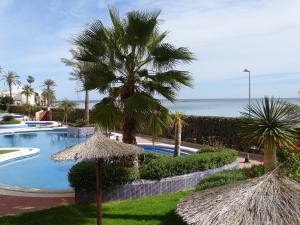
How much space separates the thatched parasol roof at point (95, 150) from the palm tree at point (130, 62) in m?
1.98

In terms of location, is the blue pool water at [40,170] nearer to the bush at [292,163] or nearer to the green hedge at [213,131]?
the green hedge at [213,131]

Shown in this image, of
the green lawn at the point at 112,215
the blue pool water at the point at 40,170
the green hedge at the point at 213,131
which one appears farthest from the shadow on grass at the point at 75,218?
the green hedge at the point at 213,131

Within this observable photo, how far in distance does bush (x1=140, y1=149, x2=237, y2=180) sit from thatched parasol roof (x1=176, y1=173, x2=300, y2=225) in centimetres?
556

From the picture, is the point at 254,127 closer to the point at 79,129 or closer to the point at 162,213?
the point at 162,213

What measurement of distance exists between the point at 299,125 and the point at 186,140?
57.4 ft

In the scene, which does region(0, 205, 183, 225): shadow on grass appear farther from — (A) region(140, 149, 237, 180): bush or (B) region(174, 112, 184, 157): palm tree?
(B) region(174, 112, 184, 157): palm tree

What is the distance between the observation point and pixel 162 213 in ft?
32.0

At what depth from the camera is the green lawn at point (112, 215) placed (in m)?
9.18

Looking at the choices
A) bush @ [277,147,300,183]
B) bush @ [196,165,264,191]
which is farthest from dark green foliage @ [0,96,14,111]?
bush @ [277,147,300,183]

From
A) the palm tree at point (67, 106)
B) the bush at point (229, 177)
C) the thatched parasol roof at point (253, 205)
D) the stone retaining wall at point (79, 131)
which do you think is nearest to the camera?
the thatched parasol roof at point (253, 205)

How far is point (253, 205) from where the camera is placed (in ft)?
17.7

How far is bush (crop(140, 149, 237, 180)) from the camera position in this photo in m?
11.8

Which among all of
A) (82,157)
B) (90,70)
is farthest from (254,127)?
(90,70)

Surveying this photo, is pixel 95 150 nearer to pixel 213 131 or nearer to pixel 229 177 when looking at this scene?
pixel 229 177
